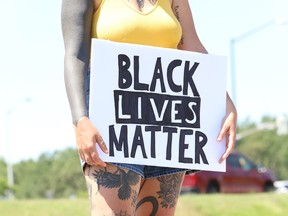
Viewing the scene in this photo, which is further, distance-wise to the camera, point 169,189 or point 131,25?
point 169,189

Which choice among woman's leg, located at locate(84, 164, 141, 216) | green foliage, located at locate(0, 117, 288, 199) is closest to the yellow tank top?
woman's leg, located at locate(84, 164, 141, 216)

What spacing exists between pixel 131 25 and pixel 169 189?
72 centimetres

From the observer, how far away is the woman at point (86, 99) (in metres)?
3.18

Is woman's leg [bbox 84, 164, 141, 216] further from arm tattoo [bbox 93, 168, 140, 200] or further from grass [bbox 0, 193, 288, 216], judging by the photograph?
grass [bbox 0, 193, 288, 216]

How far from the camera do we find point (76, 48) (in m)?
3.28

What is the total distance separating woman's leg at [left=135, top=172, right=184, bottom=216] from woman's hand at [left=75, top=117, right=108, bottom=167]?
40 cm

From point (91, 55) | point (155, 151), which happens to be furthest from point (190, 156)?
point (91, 55)

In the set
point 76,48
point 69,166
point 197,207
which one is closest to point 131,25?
point 76,48

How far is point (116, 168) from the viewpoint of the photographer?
3.24 metres

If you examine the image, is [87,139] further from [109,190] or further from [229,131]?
[229,131]

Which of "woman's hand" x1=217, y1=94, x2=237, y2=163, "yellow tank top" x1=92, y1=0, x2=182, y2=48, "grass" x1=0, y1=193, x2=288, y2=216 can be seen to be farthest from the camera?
"grass" x1=0, y1=193, x2=288, y2=216

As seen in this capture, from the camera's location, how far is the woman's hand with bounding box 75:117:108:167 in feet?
10.2

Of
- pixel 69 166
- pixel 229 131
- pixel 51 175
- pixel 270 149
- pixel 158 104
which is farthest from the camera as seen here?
pixel 51 175

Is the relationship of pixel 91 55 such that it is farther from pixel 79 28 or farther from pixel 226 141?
pixel 226 141
